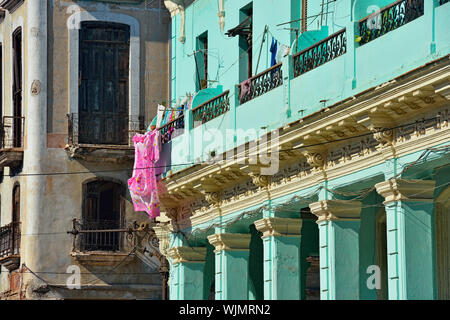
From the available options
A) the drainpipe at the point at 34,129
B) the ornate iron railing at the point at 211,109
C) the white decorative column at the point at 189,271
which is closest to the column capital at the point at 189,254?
the white decorative column at the point at 189,271

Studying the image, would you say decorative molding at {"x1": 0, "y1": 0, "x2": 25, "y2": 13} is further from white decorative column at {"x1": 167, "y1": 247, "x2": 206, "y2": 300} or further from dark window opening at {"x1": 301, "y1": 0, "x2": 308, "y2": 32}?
dark window opening at {"x1": 301, "y1": 0, "x2": 308, "y2": 32}

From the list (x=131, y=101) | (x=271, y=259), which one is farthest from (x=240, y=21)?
(x=131, y=101)

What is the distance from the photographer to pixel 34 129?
35750 millimetres

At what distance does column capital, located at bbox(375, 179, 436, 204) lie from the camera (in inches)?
784

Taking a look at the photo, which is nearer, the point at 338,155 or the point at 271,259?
the point at 338,155

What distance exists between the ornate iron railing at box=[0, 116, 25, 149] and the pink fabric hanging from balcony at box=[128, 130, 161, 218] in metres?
8.07

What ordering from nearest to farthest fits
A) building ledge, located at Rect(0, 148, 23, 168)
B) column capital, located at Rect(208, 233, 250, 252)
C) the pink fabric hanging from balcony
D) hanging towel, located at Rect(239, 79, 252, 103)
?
hanging towel, located at Rect(239, 79, 252, 103), column capital, located at Rect(208, 233, 250, 252), the pink fabric hanging from balcony, building ledge, located at Rect(0, 148, 23, 168)

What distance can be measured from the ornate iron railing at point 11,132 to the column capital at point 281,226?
13.4 meters

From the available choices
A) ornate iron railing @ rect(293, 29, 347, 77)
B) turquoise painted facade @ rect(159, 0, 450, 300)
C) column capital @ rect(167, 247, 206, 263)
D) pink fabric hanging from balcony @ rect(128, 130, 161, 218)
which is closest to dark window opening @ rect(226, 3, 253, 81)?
turquoise painted facade @ rect(159, 0, 450, 300)

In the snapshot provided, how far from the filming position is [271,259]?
2419cm

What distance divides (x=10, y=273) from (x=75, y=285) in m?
2.24

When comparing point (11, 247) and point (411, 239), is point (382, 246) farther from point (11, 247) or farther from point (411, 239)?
point (11, 247)

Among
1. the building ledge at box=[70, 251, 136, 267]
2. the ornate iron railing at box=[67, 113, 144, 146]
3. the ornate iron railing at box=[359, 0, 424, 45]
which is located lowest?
the building ledge at box=[70, 251, 136, 267]

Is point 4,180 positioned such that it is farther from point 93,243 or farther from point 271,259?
point 271,259
